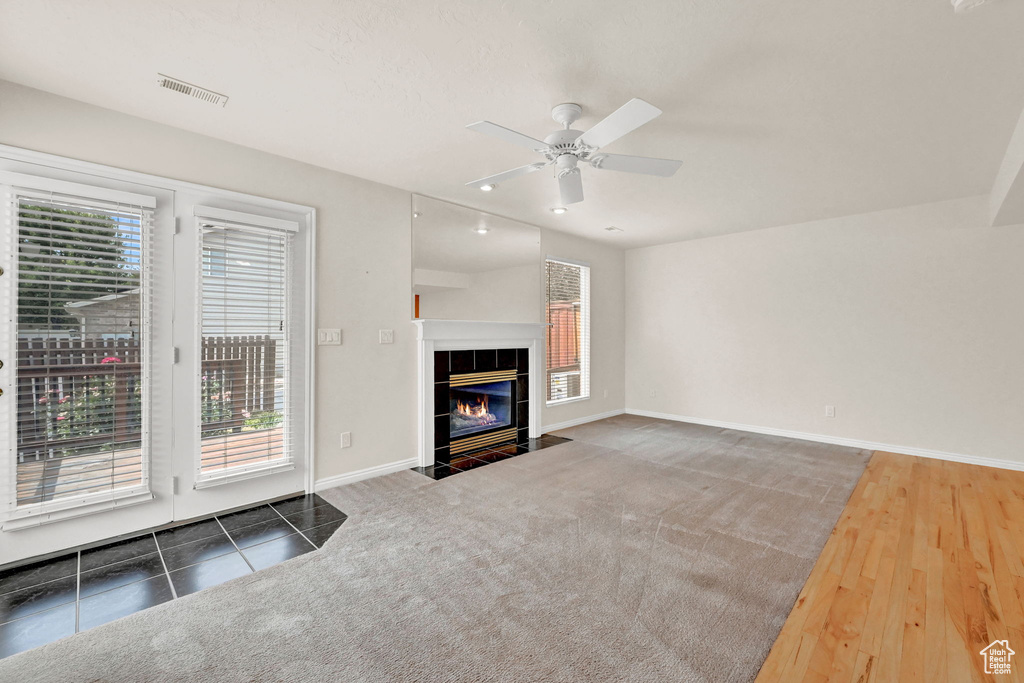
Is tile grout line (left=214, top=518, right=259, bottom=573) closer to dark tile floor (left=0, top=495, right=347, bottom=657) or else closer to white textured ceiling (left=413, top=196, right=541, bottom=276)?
dark tile floor (left=0, top=495, right=347, bottom=657)

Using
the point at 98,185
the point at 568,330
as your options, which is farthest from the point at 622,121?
the point at 568,330

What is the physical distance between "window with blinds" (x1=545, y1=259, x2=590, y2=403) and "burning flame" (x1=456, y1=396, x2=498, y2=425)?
3.25 feet

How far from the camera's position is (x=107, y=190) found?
7.97 feet

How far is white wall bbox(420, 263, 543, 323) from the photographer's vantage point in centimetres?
403

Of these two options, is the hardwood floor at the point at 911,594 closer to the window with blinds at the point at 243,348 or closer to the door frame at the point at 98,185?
the window with blinds at the point at 243,348

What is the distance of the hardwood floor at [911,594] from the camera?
61.3 inches

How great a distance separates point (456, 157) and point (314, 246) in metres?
1.27

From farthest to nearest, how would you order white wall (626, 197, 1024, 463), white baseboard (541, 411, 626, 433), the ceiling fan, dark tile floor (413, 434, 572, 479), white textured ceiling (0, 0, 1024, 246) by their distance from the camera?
white baseboard (541, 411, 626, 433) < white wall (626, 197, 1024, 463) < dark tile floor (413, 434, 572, 479) < the ceiling fan < white textured ceiling (0, 0, 1024, 246)

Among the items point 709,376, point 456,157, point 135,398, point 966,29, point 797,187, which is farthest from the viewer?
point 709,376

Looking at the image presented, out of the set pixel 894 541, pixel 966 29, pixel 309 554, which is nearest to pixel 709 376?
pixel 894 541

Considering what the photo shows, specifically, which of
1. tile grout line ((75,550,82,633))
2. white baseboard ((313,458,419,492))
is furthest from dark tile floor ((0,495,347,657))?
white baseboard ((313,458,419,492))

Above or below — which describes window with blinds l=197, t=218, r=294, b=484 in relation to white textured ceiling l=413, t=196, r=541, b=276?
below

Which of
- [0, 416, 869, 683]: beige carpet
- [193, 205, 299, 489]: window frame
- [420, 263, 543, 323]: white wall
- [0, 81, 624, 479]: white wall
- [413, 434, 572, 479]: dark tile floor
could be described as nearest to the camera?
[0, 416, 869, 683]: beige carpet

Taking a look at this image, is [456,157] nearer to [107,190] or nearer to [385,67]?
[385,67]
